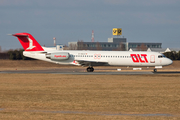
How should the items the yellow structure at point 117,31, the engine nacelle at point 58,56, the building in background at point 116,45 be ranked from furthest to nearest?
the yellow structure at point 117,31 < the building in background at point 116,45 < the engine nacelle at point 58,56

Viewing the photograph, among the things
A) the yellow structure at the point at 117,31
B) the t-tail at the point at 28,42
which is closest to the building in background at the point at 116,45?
the yellow structure at the point at 117,31

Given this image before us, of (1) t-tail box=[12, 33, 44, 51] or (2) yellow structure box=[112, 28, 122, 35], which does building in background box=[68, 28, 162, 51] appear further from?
(1) t-tail box=[12, 33, 44, 51]

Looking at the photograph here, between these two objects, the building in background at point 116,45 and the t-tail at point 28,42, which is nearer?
the t-tail at point 28,42

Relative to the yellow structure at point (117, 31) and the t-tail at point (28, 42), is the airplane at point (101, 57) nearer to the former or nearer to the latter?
the t-tail at point (28, 42)

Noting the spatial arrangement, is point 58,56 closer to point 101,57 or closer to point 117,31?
point 101,57

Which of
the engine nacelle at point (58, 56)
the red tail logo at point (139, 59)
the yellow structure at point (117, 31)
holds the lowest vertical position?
the red tail logo at point (139, 59)

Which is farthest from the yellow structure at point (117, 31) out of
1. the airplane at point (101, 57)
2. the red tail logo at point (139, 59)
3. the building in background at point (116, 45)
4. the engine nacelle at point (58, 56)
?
the engine nacelle at point (58, 56)

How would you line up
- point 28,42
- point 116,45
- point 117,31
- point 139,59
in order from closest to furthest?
point 139,59 → point 28,42 → point 116,45 → point 117,31

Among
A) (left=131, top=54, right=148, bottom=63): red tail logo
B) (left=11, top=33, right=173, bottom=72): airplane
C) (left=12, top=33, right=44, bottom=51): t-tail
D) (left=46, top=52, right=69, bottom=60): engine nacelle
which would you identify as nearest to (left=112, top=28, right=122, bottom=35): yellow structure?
(left=11, top=33, right=173, bottom=72): airplane

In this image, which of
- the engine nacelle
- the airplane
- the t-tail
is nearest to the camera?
the engine nacelle

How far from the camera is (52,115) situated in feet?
38.5

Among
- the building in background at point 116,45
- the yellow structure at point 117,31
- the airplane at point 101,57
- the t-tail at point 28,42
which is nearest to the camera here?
the airplane at point 101,57

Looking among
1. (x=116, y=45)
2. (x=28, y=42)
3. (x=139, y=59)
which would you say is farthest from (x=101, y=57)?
(x=116, y=45)

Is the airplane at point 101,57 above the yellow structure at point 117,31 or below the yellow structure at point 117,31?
below
